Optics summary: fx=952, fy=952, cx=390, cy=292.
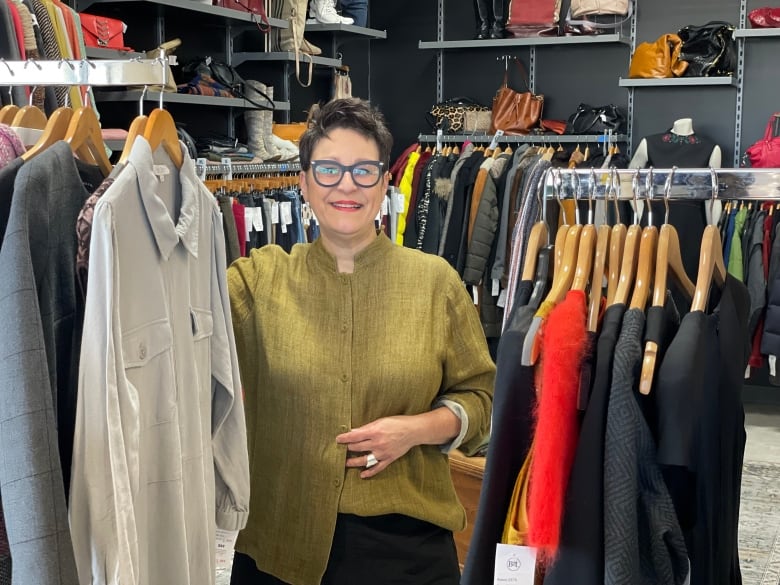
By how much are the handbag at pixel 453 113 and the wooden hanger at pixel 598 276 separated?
197 inches

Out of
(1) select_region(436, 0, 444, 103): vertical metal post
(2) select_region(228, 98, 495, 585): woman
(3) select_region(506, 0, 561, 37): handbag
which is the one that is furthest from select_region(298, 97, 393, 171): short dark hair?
(1) select_region(436, 0, 444, 103): vertical metal post

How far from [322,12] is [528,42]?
4.65 ft

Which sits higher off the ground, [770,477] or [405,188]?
[405,188]

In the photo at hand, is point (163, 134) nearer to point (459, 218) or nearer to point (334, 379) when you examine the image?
point (334, 379)

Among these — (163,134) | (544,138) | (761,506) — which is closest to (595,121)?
(544,138)

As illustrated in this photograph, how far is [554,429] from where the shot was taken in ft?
4.64

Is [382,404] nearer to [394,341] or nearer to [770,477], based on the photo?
[394,341]

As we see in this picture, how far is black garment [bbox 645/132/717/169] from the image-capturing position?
5.81m

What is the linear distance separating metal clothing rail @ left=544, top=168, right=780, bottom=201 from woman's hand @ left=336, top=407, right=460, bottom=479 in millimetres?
509

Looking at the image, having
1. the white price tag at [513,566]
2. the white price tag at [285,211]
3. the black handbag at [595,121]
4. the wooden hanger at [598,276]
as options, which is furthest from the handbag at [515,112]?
the white price tag at [513,566]

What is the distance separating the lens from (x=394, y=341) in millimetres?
1892

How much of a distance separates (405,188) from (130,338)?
439 cm

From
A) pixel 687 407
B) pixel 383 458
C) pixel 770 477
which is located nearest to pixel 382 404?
pixel 383 458

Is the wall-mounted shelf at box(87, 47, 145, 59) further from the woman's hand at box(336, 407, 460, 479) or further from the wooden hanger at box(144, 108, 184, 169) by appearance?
the woman's hand at box(336, 407, 460, 479)
